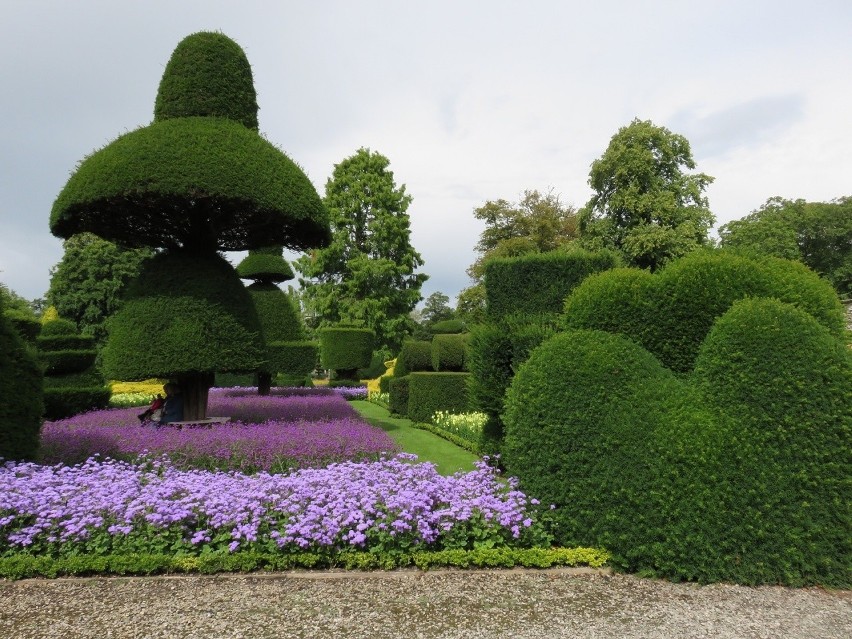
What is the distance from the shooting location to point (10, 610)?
383cm

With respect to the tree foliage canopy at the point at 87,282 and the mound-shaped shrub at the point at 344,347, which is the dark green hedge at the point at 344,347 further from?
the tree foliage canopy at the point at 87,282

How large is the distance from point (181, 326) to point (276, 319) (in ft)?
35.2

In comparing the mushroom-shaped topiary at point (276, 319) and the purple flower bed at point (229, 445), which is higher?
the mushroom-shaped topiary at point (276, 319)

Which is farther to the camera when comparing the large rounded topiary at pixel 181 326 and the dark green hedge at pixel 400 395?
the dark green hedge at pixel 400 395

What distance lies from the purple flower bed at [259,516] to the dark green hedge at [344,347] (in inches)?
805

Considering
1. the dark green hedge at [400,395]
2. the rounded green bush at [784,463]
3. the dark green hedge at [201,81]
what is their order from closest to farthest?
1. the rounded green bush at [784,463]
2. the dark green hedge at [201,81]
3. the dark green hedge at [400,395]

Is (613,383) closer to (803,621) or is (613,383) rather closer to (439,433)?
(803,621)

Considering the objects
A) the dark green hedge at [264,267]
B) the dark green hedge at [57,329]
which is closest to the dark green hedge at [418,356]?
the dark green hedge at [264,267]

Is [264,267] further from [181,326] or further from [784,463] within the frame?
[784,463]

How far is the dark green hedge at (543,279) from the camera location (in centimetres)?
828

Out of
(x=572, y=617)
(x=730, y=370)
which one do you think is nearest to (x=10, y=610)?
(x=572, y=617)

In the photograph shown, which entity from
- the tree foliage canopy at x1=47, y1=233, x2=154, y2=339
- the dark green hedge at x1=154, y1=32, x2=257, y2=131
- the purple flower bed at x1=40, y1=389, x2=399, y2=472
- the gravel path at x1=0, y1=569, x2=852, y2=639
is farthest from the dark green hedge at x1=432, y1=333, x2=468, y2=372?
the tree foliage canopy at x1=47, y1=233, x2=154, y2=339

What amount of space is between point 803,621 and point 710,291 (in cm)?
295

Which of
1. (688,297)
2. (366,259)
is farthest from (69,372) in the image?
(366,259)
